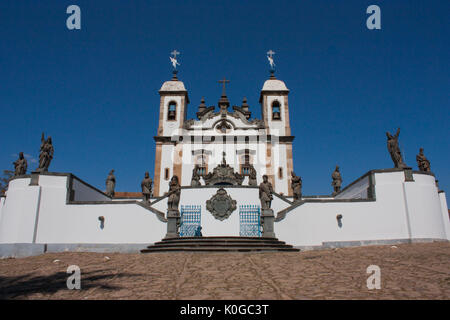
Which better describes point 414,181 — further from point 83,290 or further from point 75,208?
point 75,208

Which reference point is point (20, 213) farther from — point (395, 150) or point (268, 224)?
point (395, 150)

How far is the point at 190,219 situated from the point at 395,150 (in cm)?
1043

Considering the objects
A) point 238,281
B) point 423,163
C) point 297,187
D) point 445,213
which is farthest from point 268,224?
point 445,213

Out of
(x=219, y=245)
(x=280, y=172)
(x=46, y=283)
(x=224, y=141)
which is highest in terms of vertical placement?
(x=224, y=141)

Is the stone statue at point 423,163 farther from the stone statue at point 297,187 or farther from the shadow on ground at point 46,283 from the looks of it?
the shadow on ground at point 46,283

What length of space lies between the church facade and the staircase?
42.5 feet

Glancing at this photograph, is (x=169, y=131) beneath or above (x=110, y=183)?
above

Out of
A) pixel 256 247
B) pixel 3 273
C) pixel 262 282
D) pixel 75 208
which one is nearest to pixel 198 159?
pixel 75 208

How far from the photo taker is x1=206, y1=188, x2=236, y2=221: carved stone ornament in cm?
1653

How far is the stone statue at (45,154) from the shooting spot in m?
15.5

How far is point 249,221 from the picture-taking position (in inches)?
641

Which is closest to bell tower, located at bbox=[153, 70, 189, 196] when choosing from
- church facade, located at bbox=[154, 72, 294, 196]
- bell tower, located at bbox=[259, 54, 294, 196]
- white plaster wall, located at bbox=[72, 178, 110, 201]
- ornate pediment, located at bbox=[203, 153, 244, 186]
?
church facade, located at bbox=[154, 72, 294, 196]

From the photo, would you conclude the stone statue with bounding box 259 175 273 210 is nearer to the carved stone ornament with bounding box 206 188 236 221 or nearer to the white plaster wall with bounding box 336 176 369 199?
the carved stone ornament with bounding box 206 188 236 221

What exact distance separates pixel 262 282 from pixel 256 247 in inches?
255
